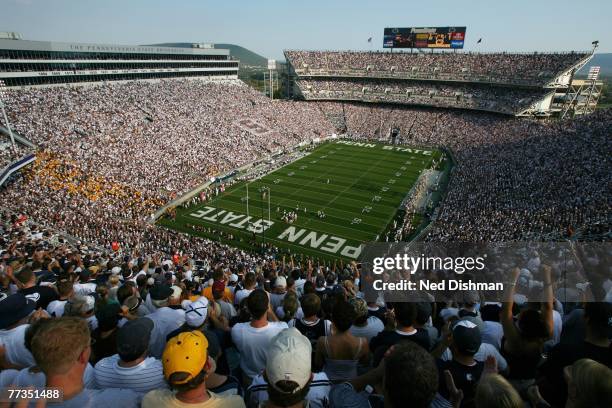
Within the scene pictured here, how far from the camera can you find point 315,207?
101ft

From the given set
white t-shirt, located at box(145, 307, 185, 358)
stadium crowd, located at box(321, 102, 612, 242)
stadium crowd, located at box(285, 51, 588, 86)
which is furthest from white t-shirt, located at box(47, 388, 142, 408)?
stadium crowd, located at box(285, 51, 588, 86)

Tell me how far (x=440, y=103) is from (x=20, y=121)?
54.6m

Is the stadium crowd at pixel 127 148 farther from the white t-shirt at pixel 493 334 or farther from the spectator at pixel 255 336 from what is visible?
the white t-shirt at pixel 493 334

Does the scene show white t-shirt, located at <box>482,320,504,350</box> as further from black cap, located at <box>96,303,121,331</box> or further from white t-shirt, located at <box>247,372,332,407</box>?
black cap, located at <box>96,303,121,331</box>

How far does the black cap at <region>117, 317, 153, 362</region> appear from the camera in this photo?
3371 mm

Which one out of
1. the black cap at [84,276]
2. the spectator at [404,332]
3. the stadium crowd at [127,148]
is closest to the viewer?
the spectator at [404,332]

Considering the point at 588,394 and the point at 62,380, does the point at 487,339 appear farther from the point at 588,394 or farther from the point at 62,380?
the point at 62,380

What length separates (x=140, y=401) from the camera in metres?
2.89

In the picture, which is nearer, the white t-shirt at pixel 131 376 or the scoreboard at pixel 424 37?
the white t-shirt at pixel 131 376

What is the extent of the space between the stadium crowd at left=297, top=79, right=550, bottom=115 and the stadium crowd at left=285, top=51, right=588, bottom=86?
1419 millimetres

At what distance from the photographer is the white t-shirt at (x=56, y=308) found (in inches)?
235

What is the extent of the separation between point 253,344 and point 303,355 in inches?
73.3

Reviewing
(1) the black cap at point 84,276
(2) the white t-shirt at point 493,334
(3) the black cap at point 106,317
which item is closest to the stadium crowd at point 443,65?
(2) the white t-shirt at point 493,334

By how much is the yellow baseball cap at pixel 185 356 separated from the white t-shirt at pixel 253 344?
1.62m
